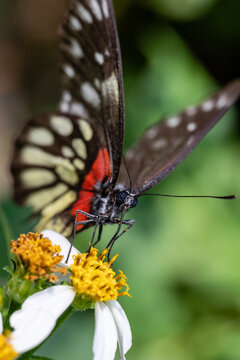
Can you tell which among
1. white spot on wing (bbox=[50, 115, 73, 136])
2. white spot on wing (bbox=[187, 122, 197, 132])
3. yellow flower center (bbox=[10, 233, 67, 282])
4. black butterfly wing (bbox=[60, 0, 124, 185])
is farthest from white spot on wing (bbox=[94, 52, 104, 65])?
yellow flower center (bbox=[10, 233, 67, 282])

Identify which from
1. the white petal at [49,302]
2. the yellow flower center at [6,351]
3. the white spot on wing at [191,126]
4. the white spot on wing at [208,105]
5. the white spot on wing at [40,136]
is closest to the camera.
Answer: the yellow flower center at [6,351]

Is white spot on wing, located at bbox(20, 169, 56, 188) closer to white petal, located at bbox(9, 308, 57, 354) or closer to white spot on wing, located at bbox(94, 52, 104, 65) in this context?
white spot on wing, located at bbox(94, 52, 104, 65)

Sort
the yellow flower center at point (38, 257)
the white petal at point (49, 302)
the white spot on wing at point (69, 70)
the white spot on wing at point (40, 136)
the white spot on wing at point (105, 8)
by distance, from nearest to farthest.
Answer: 1. the white petal at point (49, 302)
2. the yellow flower center at point (38, 257)
3. the white spot on wing at point (105, 8)
4. the white spot on wing at point (40, 136)
5. the white spot on wing at point (69, 70)

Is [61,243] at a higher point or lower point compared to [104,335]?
higher

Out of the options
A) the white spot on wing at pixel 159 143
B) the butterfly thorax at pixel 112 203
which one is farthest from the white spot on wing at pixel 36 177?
the white spot on wing at pixel 159 143

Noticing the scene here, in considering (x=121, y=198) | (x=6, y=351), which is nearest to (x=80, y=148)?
(x=121, y=198)

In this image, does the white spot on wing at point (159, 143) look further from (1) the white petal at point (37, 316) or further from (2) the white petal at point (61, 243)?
(1) the white petal at point (37, 316)

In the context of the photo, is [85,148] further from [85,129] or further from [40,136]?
[40,136]
